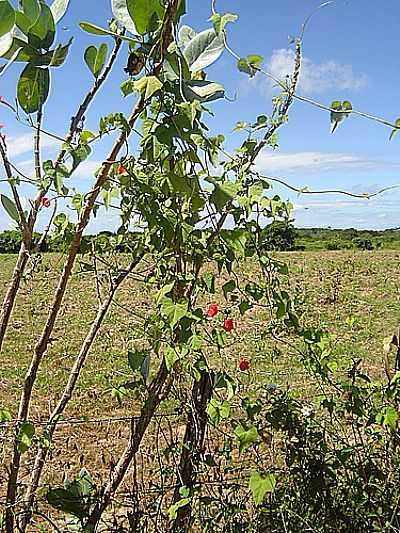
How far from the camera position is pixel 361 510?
6.19 feet

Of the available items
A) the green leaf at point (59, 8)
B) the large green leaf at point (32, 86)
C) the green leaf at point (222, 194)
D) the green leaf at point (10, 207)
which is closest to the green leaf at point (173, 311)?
the green leaf at point (222, 194)

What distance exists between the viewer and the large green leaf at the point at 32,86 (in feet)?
3.55

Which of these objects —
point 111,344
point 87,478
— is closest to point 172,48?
point 87,478

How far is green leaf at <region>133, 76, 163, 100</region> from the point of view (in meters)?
0.99

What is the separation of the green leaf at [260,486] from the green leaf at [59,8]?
1112 millimetres

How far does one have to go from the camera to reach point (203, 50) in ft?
3.57

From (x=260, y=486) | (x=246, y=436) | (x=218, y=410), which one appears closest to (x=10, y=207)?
(x=218, y=410)

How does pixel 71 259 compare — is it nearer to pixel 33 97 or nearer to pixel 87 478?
pixel 33 97

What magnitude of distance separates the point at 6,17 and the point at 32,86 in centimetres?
24

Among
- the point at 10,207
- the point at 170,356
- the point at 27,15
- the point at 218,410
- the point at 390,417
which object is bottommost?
the point at 390,417

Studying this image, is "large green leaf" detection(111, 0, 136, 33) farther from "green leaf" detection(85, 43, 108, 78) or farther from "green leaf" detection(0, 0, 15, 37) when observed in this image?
"green leaf" detection(0, 0, 15, 37)

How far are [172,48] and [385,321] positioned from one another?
18.2 feet

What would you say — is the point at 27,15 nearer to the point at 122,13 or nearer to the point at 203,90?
the point at 122,13

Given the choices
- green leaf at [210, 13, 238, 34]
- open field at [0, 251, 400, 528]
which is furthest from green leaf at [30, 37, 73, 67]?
open field at [0, 251, 400, 528]
